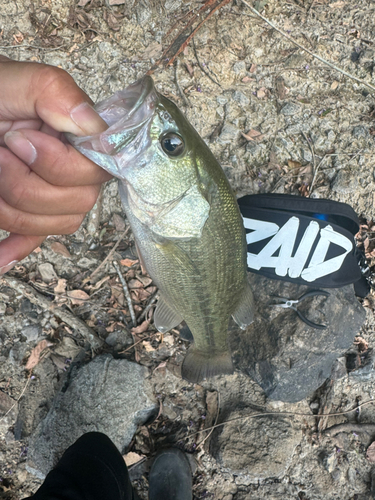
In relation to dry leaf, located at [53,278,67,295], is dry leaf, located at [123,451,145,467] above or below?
below

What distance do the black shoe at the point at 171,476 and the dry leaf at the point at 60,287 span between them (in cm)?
180

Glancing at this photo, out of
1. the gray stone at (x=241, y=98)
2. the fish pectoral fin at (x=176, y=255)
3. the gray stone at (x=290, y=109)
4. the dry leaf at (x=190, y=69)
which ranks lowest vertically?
the fish pectoral fin at (x=176, y=255)

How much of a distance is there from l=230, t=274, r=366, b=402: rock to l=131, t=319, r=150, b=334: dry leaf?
2.97 ft

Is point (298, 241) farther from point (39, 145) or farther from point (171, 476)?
point (171, 476)

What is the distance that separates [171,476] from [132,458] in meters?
0.40

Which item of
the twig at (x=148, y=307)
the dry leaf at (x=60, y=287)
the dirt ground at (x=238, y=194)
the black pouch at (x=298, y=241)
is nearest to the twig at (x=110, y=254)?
the dirt ground at (x=238, y=194)

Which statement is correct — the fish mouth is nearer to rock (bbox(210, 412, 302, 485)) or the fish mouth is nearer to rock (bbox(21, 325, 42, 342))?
rock (bbox(21, 325, 42, 342))

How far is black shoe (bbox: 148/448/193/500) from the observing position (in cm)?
307

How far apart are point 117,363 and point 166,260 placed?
1.50 meters

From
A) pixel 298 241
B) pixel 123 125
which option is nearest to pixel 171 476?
pixel 298 241

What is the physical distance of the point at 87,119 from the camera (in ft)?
4.83

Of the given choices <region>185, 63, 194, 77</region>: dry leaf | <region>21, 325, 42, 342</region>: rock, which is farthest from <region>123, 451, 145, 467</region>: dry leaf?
<region>185, 63, 194, 77</region>: dry leaf

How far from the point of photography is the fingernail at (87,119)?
57.3 inches

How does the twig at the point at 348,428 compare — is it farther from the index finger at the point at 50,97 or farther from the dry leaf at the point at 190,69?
the dry leaf at the point at 190,69
